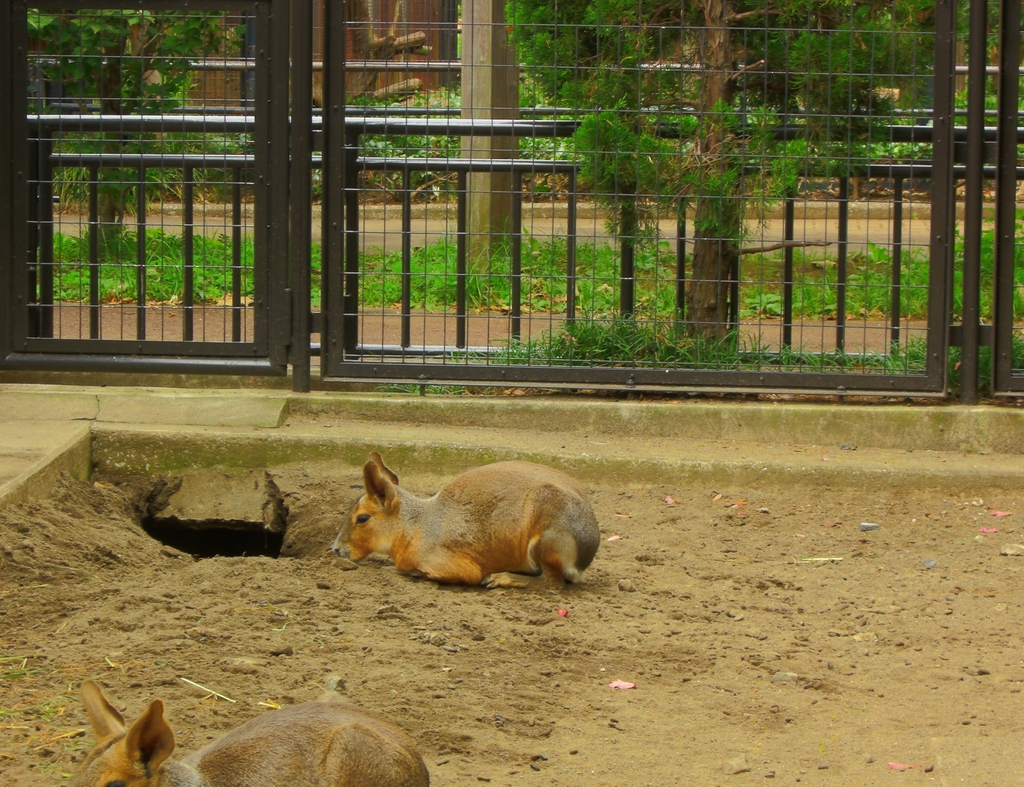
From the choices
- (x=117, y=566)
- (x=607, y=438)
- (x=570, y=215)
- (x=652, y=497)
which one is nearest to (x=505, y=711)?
(x=117, y=566)

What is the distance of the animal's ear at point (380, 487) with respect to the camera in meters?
5.82

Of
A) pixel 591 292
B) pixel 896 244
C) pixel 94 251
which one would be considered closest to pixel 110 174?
pixel 94 251

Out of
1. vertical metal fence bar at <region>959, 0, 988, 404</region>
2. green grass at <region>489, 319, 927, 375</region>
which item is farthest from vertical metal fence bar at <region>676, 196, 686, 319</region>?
vertical metal fence bar at <region>959, 0, 988, 404</region>

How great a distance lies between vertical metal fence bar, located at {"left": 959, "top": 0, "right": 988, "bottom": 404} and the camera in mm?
7516

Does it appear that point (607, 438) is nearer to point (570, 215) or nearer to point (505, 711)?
point (570, 215)

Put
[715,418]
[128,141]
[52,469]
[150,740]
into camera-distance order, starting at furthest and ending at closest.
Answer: [128,141], [715,418], [52,469], [150,740]

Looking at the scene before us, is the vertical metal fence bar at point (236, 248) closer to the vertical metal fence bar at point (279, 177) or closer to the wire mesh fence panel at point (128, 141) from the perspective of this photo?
the wire mesh fence panel at point (128, 141)

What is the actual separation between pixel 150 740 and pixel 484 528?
2788 millimetres

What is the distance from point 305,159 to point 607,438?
2441 millimetres

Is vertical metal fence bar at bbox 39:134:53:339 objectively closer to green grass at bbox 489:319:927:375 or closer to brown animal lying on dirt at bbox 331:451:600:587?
green grass at bbox 489:319:927:375

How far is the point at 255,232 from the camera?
305 inches

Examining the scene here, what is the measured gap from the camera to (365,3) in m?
7.80

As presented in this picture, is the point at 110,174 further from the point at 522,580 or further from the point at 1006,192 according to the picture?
the point at 1006,192

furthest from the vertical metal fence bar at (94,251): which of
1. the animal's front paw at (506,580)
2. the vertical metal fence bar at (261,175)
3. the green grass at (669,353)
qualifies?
the animal's front paw at (506,580)
